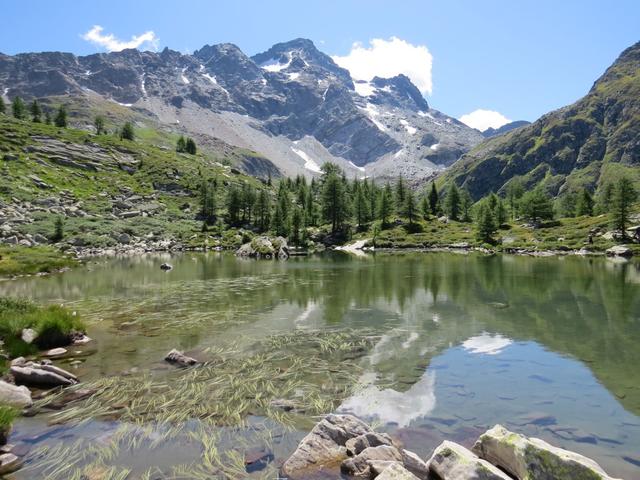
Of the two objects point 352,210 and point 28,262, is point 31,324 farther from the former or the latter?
point 352,210

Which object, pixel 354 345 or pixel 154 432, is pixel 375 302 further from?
pixel 154 432

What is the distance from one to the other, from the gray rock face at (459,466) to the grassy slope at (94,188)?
359ft

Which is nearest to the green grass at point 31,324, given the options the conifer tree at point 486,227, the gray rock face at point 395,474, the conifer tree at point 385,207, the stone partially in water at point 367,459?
the stone partially in water at point 367,459

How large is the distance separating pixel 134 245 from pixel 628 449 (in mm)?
121243

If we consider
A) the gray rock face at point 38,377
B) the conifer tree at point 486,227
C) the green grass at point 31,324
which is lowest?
the gray rock face at point 38,377

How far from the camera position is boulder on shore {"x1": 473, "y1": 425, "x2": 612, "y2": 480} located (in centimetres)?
862

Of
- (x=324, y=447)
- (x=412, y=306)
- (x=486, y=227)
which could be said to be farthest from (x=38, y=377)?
(x=486, y=227)

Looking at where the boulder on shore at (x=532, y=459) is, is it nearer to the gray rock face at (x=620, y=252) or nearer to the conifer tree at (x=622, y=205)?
the gray rock face at (x=620, y=252)

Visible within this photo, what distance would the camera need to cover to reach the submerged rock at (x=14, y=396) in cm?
1338

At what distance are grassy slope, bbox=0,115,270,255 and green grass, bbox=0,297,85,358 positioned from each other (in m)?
85.7

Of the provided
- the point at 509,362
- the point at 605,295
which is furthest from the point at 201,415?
the point at 605,295

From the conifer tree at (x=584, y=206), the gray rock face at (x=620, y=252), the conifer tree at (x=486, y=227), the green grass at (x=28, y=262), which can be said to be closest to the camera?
the green grass at (x=28, y=262)

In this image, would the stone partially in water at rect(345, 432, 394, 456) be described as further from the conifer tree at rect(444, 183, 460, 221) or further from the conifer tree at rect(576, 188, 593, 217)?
the conifer tree at rect(576, 188, 593, 217)

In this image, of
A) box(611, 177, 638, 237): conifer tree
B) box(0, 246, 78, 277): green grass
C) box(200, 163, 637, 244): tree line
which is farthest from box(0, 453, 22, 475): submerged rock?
box(200, 163, 637, 244): tree line
